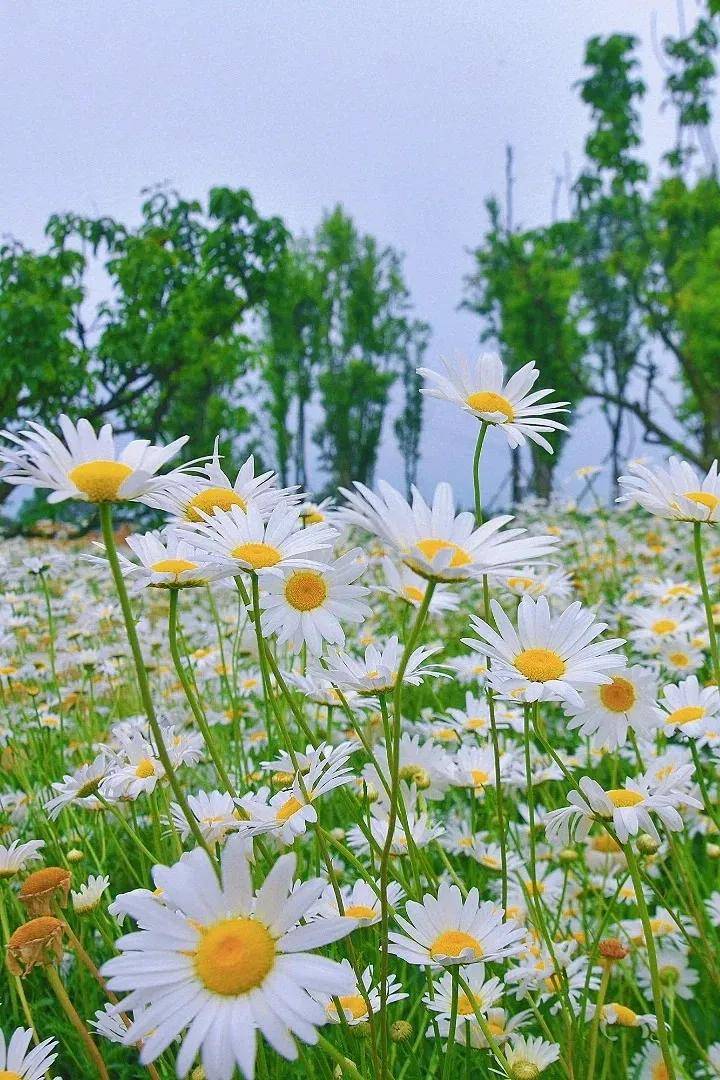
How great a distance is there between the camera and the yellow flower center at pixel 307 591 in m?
1.05

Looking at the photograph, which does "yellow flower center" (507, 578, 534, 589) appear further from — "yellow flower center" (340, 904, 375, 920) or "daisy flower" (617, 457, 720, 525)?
"yellow flower center" (340, 904, 375, 920)

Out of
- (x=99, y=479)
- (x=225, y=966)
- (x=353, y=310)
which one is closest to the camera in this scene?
(x=225, y=966)

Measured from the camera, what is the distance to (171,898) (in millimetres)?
612

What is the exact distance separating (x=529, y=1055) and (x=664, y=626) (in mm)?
1291

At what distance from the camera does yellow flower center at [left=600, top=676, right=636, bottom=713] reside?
1256 mm

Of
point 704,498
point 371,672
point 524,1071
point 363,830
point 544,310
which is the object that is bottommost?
point 524,1071

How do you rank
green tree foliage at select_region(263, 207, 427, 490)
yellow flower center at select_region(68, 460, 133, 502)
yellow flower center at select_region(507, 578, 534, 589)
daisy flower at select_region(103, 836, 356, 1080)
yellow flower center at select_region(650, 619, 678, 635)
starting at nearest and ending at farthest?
daisy flower at select_region(103, 836, 356, 1080) < yellow flower center at select_region(68, 460, 133, 502) < yellow flower center at select_region(507, 578, 534, 589) < yellow flower center at select_region(650, 619, 678, 635) < green tree foliage at select_region(263, 207, 427, 490)

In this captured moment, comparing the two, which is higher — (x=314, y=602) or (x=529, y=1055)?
(x=314, y=602)

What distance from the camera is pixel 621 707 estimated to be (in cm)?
125

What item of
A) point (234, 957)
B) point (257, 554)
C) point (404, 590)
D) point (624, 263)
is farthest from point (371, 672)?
point (624, 263)

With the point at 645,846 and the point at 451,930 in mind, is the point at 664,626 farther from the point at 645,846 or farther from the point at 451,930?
the point at 451,930

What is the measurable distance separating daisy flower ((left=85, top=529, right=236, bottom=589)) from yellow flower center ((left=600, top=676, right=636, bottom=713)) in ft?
2.21

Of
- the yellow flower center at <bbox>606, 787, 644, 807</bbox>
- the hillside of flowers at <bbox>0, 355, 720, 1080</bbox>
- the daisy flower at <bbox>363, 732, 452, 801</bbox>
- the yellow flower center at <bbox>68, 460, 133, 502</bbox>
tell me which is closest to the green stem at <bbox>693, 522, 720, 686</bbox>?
the hillside of flowers at <bbox>0, 355, 720, 1080</bbox>

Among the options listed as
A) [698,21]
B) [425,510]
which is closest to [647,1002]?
[425,510]
